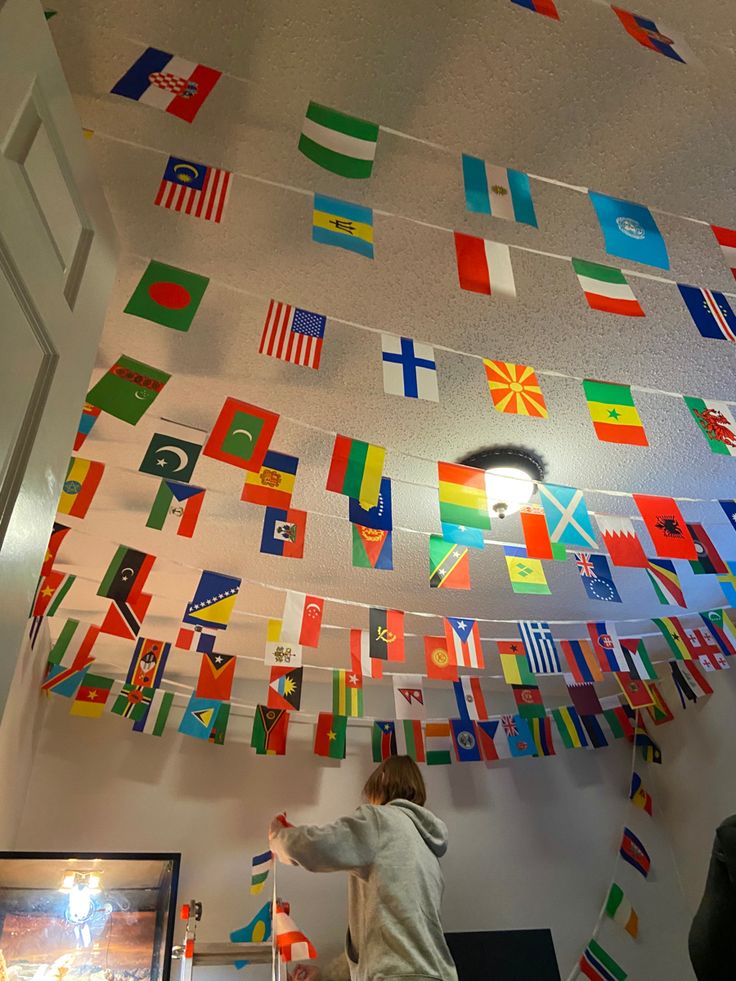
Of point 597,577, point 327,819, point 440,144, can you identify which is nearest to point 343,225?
point 440,144

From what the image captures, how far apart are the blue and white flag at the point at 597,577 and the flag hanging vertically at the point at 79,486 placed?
203cm

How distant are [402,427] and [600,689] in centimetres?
323

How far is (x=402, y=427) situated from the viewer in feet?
8.33

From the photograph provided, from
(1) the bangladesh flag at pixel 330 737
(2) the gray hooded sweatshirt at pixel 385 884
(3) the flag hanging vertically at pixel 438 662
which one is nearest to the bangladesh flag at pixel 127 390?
(2) the gray hooded sweatshirt at pixel 385 884

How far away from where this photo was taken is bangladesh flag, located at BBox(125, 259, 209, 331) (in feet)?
5.61

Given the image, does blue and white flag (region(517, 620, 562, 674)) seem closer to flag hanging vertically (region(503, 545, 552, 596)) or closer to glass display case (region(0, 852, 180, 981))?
flag hanging vertically (region(503, 545, 552, 596))

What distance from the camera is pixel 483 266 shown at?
177 cm

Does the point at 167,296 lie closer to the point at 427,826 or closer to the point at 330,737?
the point at 427,826

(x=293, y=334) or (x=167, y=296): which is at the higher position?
(x=293, y=334)

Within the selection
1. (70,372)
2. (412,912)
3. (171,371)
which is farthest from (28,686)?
(70,372)

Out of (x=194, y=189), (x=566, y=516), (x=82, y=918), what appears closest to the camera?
(x=194, y=189)

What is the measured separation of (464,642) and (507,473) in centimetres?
99

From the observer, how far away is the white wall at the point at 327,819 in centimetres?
369

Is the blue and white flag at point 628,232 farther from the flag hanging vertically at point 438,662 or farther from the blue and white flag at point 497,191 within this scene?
the flag hanging vertically at point 438,662
